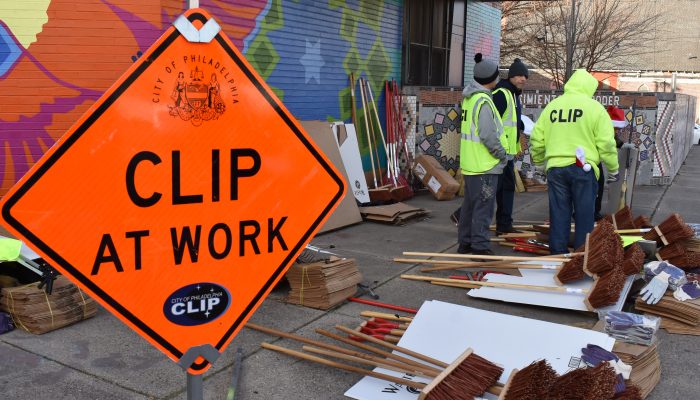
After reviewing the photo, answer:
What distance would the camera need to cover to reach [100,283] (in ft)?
7.42

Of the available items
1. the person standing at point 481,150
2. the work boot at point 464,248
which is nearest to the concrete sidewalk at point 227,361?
the work boot at point 464,248

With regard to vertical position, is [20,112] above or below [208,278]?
above

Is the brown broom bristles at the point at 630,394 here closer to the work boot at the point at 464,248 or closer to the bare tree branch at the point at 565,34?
the work boot at the point at 464,248

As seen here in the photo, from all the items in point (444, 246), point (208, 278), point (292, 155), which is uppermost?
point (292, 155)

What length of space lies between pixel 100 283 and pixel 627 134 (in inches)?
485

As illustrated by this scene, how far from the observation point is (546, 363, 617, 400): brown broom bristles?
324 centimetres

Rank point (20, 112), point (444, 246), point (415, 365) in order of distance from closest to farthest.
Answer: point (415, 365)
point (20, 112)
point (444, 246)

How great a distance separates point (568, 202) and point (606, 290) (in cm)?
195

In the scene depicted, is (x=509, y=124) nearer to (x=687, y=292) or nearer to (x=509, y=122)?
(x=509, y=122)

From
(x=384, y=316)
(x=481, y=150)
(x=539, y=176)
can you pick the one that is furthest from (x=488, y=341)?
(x=539, y=176)

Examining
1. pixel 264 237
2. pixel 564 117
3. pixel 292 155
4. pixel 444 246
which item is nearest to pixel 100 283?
pixel 264 237

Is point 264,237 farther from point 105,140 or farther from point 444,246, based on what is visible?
point 444,246

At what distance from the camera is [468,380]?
369 cm

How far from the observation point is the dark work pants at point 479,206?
695 centimetres
